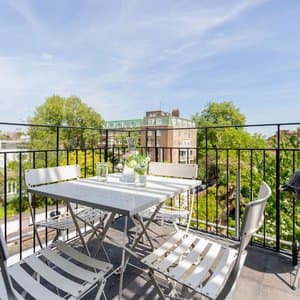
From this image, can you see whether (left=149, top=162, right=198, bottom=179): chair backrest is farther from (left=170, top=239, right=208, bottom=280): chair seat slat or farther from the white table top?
(left=170, top=239, right=208, bottom=280): chair seat slat

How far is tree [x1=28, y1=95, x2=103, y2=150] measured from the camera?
66.9ft

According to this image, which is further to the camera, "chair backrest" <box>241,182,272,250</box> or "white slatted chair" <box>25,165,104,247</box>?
"white slatted chair" <box>25,165,104,247</box>

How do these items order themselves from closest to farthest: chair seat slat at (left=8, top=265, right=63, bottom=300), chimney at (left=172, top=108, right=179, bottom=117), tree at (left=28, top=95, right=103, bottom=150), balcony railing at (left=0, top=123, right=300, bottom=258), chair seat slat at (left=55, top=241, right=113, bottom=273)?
1. chair seat slat at (left=8, top=265, right=63, bottom=300)
2. chair seat slat at (left=55, top=241, right=113, bottom=273)
3. balcony railing at (left=0, top=123, right=300, bottom=258)
4. tree at (left=28, top=95, right=103, bottom=150)
5. chimney at (left=172, top=108, right=179, bottom=117)

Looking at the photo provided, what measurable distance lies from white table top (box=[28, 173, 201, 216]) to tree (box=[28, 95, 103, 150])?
18.3 m

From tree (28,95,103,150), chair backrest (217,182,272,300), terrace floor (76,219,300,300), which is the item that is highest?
tree (28,95,103,150)

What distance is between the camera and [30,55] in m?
16.9

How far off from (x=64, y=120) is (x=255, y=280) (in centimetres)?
2480

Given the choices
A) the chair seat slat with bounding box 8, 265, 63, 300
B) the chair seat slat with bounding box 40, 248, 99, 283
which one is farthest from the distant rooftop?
the chair seat slat with bounding box 8, 265, 63, 300

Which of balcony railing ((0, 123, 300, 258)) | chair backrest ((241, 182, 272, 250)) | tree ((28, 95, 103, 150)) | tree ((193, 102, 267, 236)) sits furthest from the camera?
tree ((28, 95, 103, 150))

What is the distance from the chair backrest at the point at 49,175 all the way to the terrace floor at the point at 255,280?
0.92 meters

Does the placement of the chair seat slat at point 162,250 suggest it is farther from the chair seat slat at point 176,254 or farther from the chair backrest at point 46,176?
the chair backrest at point 46,176

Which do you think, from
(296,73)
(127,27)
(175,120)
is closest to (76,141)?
(175,120)

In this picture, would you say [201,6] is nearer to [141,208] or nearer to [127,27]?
[127,27]

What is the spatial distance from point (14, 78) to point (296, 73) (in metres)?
22.8
